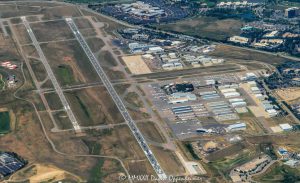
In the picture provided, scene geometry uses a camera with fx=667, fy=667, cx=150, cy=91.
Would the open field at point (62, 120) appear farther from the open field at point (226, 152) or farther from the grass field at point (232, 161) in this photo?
the grass field at point (232, 161)

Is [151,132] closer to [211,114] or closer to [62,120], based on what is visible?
[211,114]

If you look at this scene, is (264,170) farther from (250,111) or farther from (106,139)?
(106,139)

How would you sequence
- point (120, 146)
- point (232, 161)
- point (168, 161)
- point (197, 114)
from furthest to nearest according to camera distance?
point (197, 114)
point (120, 146)
point (232, 161)
point (168, 161)

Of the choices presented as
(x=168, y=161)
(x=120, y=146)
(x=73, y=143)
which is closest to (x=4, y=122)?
(x=73, y=143)

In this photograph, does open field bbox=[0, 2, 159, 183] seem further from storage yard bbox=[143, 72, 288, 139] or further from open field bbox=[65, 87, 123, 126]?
storage yard bbox=[143, 72, 288, 139]

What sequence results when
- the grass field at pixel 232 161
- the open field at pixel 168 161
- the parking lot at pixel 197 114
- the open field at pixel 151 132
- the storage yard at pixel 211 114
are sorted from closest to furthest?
the open field at pixel 168 161
the grass field at pixel 232 161
the open field at pixel 151 132
the storage yard at pixel 211 114
the parking lot at pixel 197 114

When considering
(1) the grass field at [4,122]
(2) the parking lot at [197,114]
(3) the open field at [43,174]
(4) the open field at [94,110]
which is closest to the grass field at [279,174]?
(2) the parking lot at [197,114]
